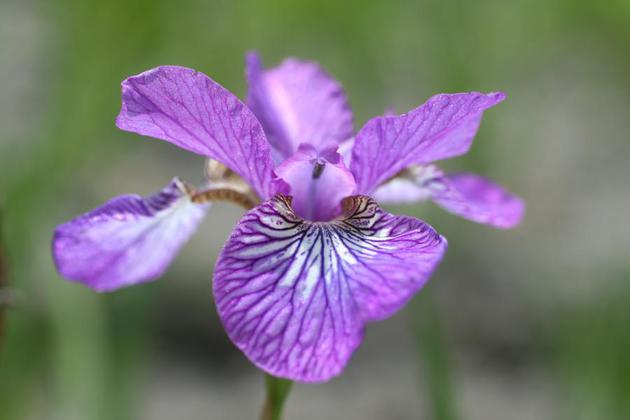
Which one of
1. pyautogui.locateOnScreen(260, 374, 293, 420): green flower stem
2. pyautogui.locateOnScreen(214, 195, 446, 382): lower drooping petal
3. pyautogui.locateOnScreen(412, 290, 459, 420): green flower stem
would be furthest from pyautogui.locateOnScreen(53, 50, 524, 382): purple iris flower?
pyautogui.locateOnScreen(412, 290, 459, 420): green flower stem

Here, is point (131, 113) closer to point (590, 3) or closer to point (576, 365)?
point (576, 365)

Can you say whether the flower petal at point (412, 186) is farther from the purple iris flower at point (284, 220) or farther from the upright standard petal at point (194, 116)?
the upright standard petal at point (194, 116)

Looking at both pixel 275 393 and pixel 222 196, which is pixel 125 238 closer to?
pixel 222 196

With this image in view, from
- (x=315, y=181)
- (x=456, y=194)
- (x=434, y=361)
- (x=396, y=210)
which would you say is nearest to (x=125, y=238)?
(x=315, y=181)

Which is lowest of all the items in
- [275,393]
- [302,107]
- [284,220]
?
[275,393]

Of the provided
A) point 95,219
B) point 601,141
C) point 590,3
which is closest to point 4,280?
point 95,219

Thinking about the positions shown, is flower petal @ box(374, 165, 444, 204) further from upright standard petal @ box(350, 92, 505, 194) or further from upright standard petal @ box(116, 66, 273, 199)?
upright standard petal @ box(116, 66, 273, 199)
